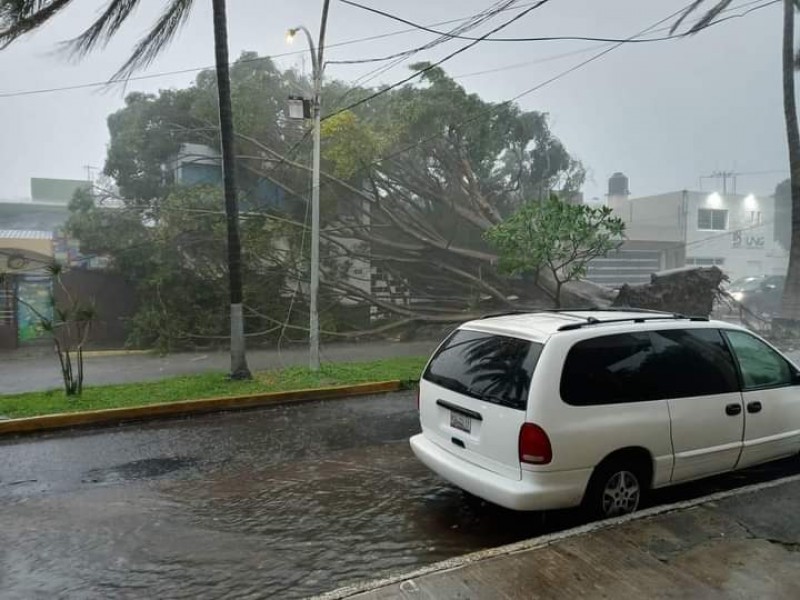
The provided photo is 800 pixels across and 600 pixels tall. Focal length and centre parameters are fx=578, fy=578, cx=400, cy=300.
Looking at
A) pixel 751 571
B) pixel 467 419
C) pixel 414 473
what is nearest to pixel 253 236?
pixel 414 473

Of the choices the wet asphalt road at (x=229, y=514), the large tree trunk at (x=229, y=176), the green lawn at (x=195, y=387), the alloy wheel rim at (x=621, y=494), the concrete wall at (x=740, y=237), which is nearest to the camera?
the wet asphalt road at (x=229, y=514)

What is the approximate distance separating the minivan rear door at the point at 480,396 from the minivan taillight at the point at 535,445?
50 millimetres

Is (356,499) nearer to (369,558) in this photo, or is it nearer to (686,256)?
(369,558)

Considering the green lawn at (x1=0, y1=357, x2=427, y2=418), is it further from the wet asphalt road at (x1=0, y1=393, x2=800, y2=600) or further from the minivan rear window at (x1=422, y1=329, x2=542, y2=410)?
the minivan rear window at (x1=422, y1=329, x2=542, y2=410)

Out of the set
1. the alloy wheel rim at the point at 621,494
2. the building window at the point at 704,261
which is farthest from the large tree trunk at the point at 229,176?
the building window at the point at 704,261

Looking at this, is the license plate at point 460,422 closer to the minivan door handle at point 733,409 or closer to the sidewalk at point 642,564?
the sidewalk at point 642,564

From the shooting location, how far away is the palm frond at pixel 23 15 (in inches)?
343

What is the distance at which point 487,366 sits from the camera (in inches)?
163

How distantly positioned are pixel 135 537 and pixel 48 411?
14.3ft

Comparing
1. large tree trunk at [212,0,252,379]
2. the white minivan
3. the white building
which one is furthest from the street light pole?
the white building

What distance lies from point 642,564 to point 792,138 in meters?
18.8

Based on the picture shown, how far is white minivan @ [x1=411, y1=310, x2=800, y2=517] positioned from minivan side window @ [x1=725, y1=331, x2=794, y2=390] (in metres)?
0.01

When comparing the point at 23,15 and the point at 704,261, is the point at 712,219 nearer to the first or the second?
the point at 704,261

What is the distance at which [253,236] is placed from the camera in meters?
15.4
